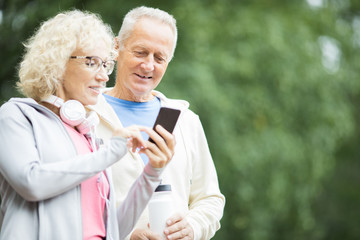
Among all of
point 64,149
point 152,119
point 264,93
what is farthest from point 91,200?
point 264,93

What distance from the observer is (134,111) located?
299 cm

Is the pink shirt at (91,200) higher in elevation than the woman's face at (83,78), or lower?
lower

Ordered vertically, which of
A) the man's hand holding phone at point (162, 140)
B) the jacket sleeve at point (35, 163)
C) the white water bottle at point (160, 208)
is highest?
the man's hand holding phone at point (162, 140)

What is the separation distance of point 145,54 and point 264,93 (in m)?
5.38

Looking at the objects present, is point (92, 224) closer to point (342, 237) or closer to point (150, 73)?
point (150, 73)

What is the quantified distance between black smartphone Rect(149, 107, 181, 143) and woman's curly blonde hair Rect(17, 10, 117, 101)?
0.38m

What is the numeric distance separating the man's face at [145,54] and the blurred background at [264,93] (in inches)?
148

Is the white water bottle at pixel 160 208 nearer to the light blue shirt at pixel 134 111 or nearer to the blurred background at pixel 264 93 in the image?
the light blue shirt at pixel 134 111

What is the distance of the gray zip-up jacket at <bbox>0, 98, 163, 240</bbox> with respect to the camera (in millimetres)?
2049

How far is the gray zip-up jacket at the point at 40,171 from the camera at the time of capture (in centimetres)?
205

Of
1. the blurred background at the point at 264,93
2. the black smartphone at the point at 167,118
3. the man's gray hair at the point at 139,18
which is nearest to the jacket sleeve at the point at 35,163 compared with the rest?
the black smartphone at the point at 167,118

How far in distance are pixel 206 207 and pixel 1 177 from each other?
1.09m

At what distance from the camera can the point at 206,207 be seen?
115 inches

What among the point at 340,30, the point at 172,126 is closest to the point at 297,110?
the point at 340,30
